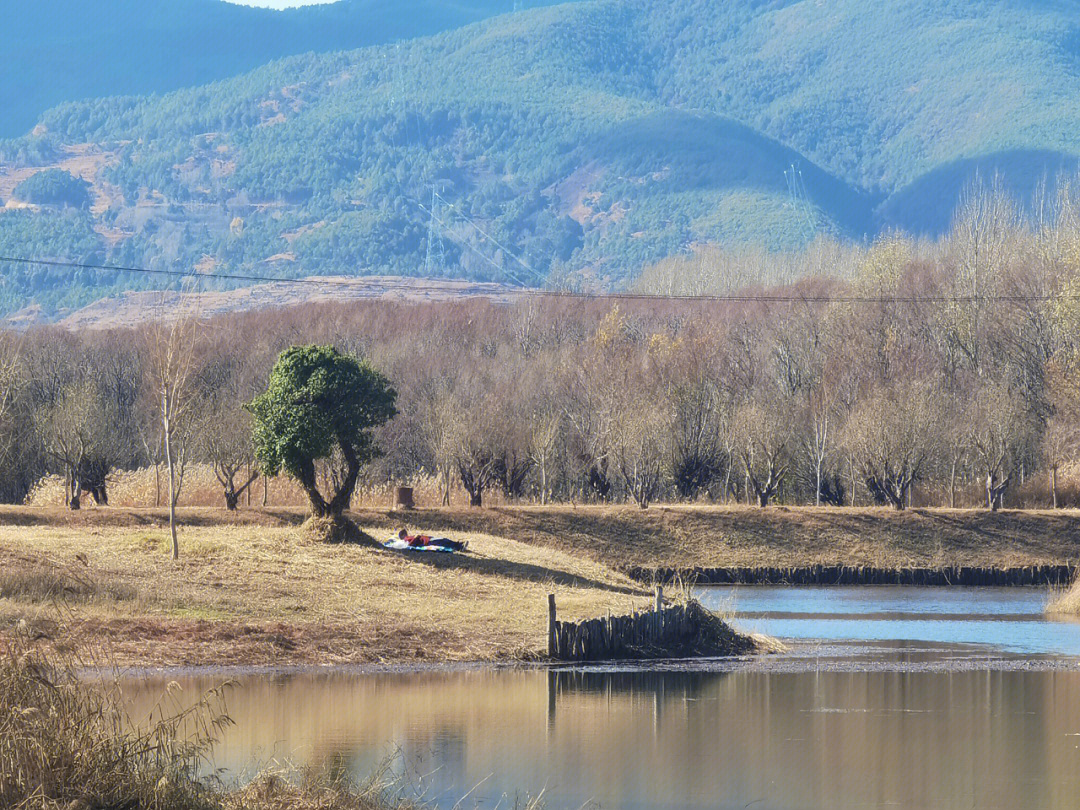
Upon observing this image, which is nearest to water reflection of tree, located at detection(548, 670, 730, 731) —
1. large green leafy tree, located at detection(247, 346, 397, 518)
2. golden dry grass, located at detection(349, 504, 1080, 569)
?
large green leafy tree, located at detection(247, 346, 397, 518)

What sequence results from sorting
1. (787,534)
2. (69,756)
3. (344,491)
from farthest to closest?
(787,534)
(344,491)
(69,756)

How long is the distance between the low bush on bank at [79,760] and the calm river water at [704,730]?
8.89 feet

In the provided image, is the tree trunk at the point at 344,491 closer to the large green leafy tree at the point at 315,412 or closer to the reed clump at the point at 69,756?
the large green leafy tree at the point at 315,412

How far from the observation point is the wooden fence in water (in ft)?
95.8

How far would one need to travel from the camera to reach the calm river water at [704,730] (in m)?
18.5

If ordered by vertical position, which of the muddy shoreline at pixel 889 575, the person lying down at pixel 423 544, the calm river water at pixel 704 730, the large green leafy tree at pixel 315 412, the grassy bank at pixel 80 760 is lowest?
the calm river water at pixel 704 730

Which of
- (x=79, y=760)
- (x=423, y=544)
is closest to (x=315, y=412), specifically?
(x=423, y=544)

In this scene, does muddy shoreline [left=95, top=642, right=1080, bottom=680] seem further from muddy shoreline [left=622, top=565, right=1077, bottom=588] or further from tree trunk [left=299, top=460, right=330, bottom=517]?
muddy shoreline [left=622, top=565, right=1077, bottom=588]

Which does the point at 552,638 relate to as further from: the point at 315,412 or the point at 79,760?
the point at 79,760

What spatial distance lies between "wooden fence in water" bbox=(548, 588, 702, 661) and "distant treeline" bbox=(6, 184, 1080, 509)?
77.0ft

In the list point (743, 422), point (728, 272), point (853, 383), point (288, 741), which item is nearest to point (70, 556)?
point (288, 741)

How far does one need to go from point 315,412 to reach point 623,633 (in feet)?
40.5

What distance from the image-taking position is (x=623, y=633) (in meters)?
30.1

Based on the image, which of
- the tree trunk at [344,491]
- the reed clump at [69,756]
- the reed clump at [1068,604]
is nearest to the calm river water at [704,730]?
the reed clump at [69,756]
